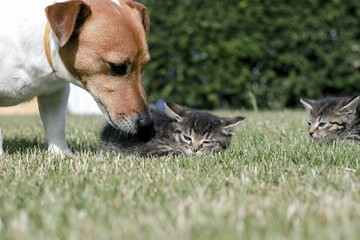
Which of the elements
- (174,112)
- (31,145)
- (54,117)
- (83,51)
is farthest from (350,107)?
(31,145)

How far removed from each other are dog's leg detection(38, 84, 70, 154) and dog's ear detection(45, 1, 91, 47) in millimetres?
1135

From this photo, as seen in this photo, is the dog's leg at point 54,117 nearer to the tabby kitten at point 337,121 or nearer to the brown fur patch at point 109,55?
the brown fur patch at point 109,55

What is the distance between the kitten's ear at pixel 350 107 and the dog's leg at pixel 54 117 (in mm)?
2428

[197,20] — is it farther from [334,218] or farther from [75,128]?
[334,218]

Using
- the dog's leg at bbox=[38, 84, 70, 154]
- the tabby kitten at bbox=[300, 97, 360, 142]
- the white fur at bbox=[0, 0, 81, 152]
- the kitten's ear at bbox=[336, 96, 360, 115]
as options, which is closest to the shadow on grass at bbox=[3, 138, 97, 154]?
the dog's leg at bbox=[38, 84, 70, 154]

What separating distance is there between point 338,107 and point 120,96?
2188 mm

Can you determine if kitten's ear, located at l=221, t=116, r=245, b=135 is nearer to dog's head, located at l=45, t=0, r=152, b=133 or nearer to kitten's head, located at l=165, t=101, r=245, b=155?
kitten's head, located at l=165, t=101, r=245, b=155

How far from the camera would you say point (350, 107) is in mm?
5504

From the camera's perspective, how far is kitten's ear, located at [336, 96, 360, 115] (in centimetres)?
546

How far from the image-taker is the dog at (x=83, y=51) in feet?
14.3

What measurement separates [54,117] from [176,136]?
1134 millimetres

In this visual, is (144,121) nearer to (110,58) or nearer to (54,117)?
(110,58)

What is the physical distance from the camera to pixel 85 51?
4391 millimetres

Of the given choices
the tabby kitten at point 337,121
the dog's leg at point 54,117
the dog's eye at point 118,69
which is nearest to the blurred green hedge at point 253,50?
the tabby kitten at point 337,121
